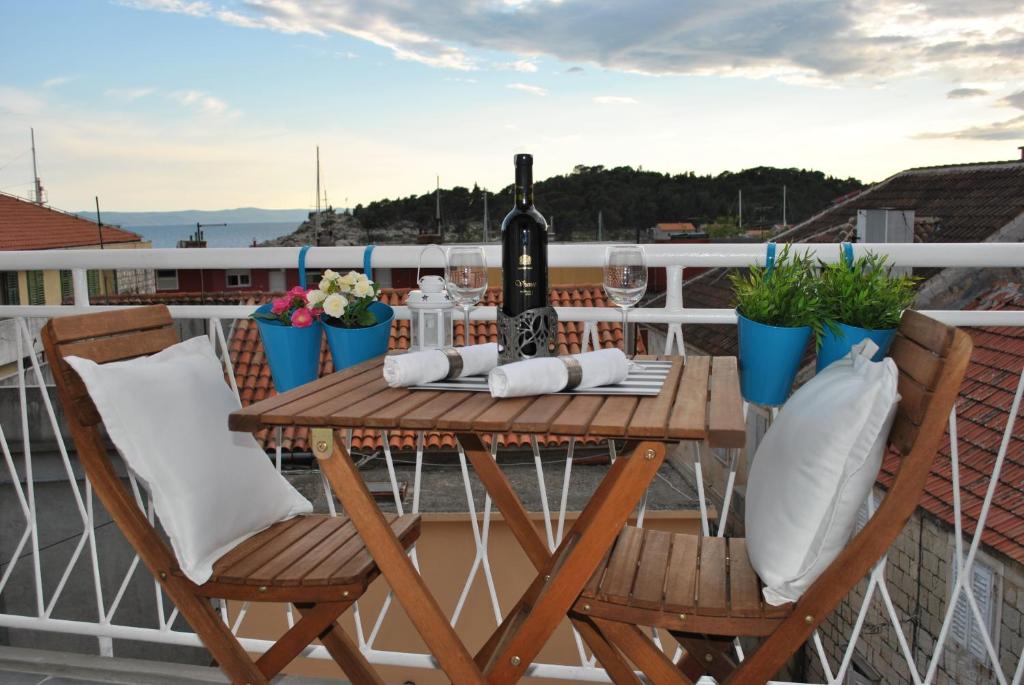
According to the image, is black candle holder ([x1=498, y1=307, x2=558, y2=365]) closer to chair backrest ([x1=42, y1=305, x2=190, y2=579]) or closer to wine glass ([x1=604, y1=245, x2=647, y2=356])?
wine glass ([x1=604, y1=245, x2=647, y2=356])

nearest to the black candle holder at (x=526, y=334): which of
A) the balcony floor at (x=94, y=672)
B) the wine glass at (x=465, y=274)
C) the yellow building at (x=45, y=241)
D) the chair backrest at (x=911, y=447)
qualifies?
the wine glass at (x=465, y=274)

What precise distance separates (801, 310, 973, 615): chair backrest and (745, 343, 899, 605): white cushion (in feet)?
0.10

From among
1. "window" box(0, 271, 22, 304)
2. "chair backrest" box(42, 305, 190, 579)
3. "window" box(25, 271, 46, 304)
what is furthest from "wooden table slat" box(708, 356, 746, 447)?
"window" box(25, 271, 46, 304)

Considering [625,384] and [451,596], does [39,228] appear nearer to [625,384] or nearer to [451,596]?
[451,596]

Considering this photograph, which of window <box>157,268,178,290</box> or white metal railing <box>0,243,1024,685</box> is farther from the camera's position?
window <box>157,268,178,290</box>

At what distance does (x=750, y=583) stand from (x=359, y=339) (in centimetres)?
107

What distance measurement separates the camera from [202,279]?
30.7 m

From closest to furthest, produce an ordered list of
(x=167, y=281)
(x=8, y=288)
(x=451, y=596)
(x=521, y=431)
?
(x=521, y=431), (x=451, y=596), (x=8, y=288), (x=167, y=281)

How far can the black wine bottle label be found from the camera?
1894 millimetres

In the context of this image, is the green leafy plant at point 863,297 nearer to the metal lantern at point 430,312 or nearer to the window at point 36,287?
the metal lantern at point 430,312

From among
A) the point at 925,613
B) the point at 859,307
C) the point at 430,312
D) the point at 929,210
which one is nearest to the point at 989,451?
the point at 925,613

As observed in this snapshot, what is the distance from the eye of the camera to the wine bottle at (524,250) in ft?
6.22

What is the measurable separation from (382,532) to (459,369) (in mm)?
411

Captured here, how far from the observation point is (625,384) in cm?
178
